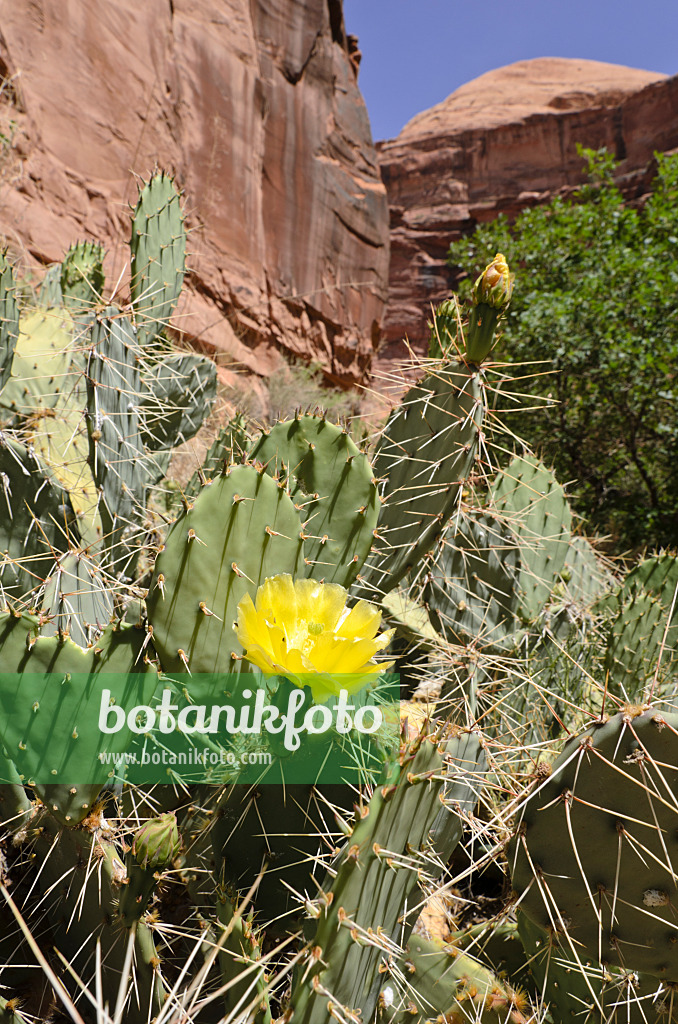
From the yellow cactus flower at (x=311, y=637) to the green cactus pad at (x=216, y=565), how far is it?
146 mm

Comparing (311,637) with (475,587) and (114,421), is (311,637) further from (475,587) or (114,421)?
(475,587)

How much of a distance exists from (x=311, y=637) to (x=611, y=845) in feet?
1.74

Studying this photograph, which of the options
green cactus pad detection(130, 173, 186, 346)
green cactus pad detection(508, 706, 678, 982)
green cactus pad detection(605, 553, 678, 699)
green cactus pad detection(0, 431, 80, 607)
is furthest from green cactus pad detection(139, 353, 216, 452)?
green cactus pad detection(508, 706, 678, 982)

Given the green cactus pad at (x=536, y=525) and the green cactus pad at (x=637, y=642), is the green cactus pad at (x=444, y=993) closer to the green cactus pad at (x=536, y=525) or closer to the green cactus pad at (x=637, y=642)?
the green cactus pad at (x=637, y=642)

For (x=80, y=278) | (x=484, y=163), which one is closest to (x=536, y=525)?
(x=80, y=278)

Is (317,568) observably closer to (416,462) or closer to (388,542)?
(388,542)

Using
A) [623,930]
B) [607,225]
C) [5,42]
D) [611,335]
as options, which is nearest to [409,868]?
[623,930]

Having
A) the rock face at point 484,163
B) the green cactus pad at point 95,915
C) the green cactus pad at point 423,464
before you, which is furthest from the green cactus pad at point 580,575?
the rock face at point 484,163

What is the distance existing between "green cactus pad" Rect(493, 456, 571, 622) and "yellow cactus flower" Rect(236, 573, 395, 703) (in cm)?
137

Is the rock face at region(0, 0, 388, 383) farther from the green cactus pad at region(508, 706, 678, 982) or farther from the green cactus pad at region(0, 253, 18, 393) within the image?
the green cactus pad at region(508, 706, 678, 982)

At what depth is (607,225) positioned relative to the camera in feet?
18.9

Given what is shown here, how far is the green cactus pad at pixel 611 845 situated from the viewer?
0.89 meters

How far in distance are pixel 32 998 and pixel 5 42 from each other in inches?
262

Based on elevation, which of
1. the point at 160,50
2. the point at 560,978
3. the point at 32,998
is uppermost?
the point at 160,50
